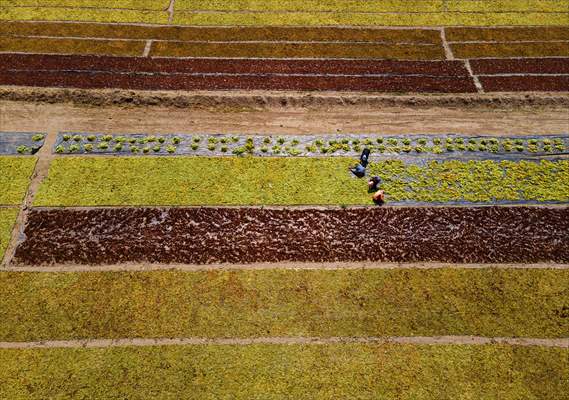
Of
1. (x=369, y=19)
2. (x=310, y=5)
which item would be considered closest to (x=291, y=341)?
(x=369, y=19)

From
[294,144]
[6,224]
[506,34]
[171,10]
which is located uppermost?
[506,34]

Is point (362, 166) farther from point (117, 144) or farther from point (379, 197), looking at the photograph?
point (117, 144)

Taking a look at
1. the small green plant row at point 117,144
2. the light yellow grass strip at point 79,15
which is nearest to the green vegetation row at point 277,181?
the small green plant row at point 117,144

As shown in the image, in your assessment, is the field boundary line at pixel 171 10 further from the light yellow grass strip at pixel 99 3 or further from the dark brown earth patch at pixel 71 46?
the dark brown earth patch at pixel 71 46

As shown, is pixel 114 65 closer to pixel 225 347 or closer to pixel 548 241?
pixel 225 347

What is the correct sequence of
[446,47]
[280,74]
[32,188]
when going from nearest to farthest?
[32,188] → [280,74] → [446,47]

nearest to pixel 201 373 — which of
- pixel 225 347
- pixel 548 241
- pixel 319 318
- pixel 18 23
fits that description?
pixel 225 347
